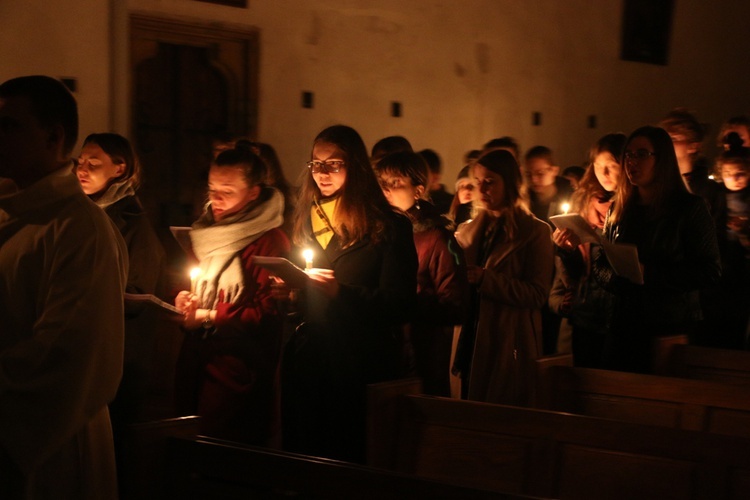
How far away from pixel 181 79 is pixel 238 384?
5.54 m

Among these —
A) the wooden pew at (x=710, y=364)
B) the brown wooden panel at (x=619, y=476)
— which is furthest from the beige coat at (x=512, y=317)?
the brown wooden panel at (x=619, y=476)

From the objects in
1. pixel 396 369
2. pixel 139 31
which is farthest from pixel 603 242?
pixel 139 31

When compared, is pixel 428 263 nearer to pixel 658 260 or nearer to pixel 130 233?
pixel 658 260

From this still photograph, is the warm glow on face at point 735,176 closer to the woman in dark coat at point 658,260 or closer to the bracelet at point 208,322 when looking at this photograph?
the woman in dark coat at point 658,260

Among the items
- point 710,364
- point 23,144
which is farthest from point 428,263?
point 23,144

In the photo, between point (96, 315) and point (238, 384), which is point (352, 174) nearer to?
point (238, 384)

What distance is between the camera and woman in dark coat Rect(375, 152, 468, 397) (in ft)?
15.2

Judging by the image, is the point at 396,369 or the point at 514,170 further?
the point at 514,170

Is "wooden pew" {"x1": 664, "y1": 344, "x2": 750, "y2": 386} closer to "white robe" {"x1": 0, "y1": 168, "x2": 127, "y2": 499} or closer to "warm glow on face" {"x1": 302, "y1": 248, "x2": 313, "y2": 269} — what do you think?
"warm glow on face" {"x1": 302, "y1": 248, "x2": 313, "y2": 269}

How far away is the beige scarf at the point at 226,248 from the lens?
4156 mm

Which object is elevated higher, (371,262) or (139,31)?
(139,31)

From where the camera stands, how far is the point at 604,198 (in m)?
5.71

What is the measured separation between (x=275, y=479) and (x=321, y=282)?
121 centimetres

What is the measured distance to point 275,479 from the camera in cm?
236
